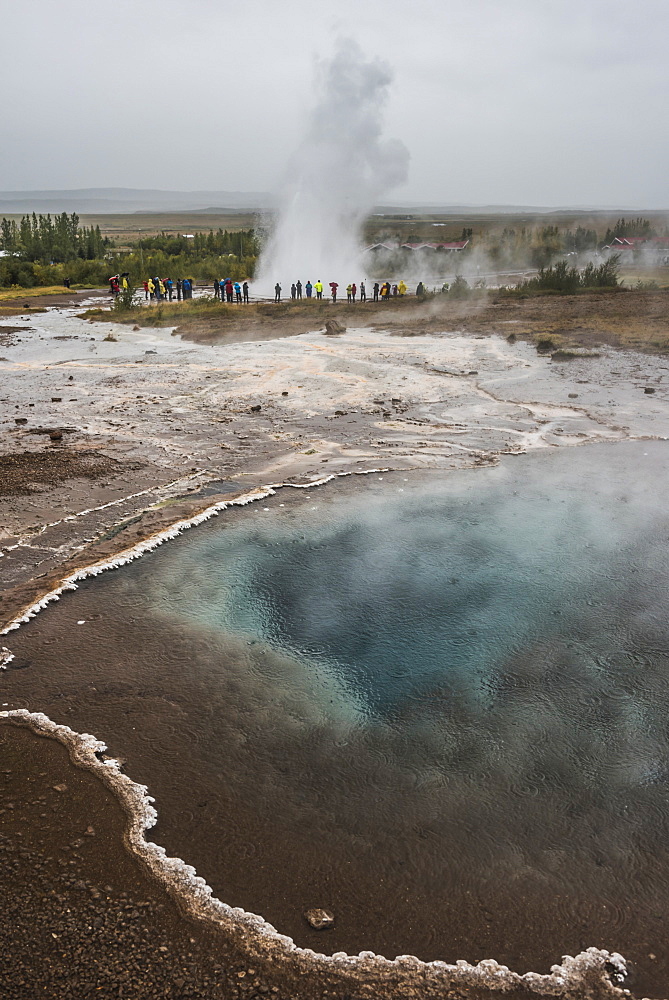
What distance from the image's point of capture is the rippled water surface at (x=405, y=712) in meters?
3.63

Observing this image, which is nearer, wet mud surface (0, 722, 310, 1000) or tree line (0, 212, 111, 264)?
wet mud surface (0, 722, 310, 1000)

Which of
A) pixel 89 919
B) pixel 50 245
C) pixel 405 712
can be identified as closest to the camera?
pixel 89 919

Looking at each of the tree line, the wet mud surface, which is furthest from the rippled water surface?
the tree line

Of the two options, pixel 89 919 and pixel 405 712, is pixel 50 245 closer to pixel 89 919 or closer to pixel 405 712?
pixel 405 712

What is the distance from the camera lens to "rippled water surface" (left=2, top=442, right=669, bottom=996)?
11.9 feet

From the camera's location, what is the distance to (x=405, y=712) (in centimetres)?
493

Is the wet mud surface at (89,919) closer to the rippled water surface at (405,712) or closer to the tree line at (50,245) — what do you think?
the rippled water surface at (405,712)

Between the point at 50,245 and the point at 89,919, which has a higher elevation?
the point at 50,245

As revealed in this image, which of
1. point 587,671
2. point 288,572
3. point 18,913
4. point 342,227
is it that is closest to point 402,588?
point 288,572

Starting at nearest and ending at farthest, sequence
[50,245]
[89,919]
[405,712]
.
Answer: [89,919], [405,712], [50,245]

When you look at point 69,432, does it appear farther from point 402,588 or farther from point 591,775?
point 591,775

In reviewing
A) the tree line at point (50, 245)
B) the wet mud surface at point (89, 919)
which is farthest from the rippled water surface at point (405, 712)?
the tree line at point (50, 245)

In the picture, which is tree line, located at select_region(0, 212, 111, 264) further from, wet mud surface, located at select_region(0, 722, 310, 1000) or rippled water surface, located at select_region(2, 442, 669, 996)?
wet mud surface, located at select_region(0, 722, 310, 1000)

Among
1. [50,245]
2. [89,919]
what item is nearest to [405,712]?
[89,919]
